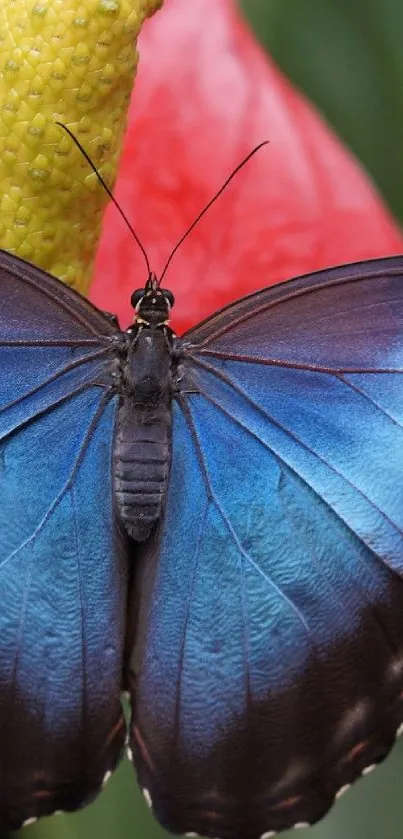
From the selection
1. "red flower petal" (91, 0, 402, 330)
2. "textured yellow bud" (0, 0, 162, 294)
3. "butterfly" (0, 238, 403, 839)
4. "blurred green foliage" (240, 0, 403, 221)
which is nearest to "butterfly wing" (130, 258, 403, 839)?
"butterfly" (0, 238, 403, 839)

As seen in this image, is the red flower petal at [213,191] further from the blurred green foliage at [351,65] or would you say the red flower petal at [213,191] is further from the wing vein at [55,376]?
the blurred green foliage at [351,65]

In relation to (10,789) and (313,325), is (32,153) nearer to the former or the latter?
(313,325)

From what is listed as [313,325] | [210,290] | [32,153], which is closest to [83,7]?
[32,153]

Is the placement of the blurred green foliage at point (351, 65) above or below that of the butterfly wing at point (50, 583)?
above

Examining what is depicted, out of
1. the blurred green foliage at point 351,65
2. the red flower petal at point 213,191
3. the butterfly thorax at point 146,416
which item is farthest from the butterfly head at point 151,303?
the blurred green foliage at point 351,65

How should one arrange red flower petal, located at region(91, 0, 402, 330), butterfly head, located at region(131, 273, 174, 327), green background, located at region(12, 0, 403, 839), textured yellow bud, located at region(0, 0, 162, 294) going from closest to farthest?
1. textured yellow bud, located at region(0, 0, 162, 294)
2. butterfly head, located at region(131, 273, 174, 327)
3. red flower petal, located at region(91, 0, 402, 330)
4. green background, located at region(12, 0, 403, 839)

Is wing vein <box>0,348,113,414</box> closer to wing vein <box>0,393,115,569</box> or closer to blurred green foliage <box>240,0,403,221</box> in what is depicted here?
wing vein <box>0,393,115,569</box>
